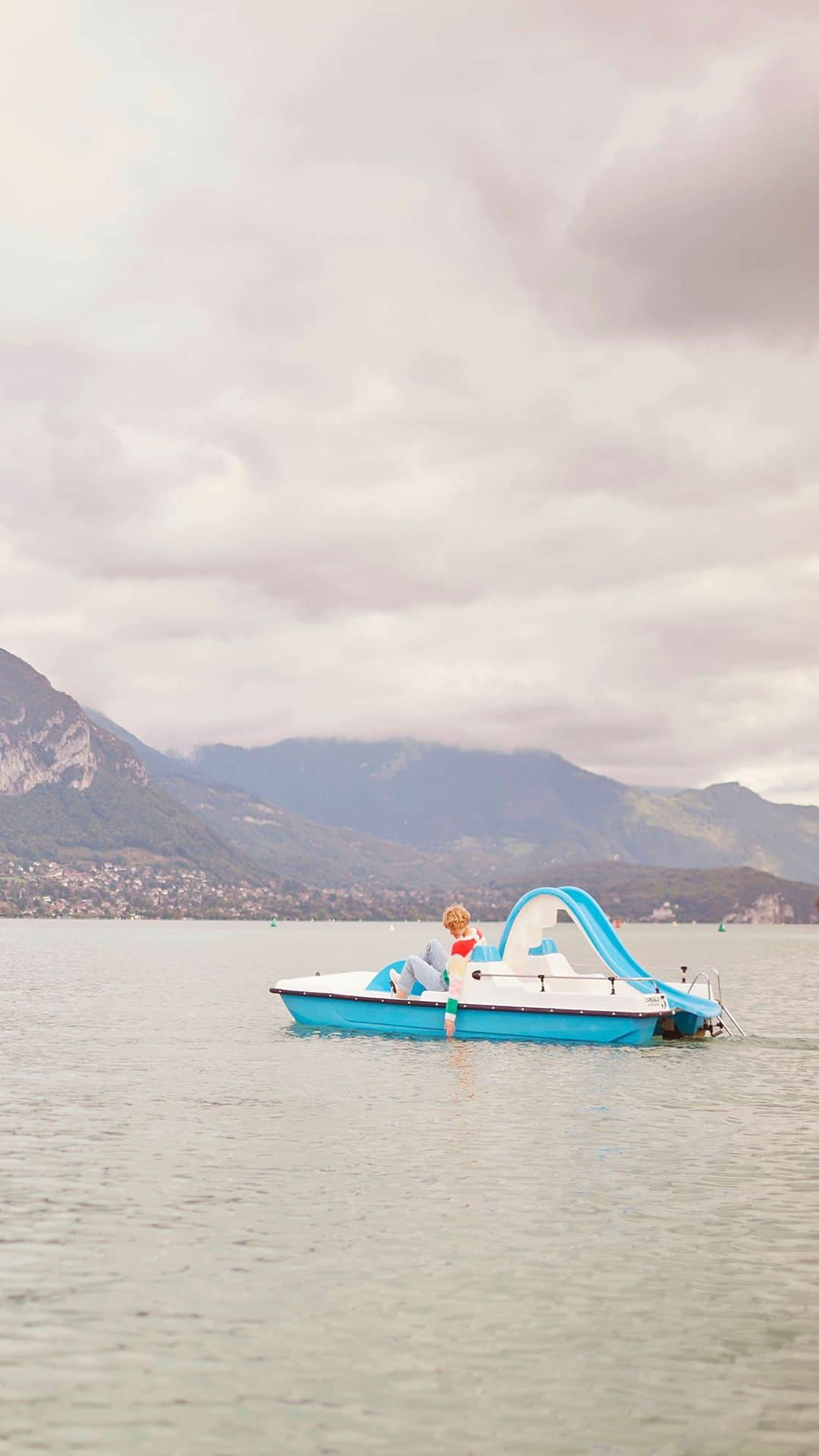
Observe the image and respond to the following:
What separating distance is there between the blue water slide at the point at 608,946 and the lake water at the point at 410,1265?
340 inches

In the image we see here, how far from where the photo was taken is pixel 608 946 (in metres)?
44.6

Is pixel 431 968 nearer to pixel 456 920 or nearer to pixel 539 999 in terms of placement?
pixel 539 999

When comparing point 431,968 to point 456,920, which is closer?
point 456,920

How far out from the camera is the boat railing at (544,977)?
43.6 m

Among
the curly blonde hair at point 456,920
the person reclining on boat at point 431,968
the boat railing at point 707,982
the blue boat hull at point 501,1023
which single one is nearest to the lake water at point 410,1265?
the curly blonde hair at point 456,920

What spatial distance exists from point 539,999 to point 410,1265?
27.9 m

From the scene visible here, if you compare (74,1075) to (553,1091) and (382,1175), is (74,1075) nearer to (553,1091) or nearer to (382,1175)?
(553,1091)

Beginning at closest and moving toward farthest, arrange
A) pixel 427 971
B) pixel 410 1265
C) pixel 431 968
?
pixel 410 1265, pixel 427 971, pixel 431 968

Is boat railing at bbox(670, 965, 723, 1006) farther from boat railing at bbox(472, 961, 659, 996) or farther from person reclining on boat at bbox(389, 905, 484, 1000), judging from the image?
person reclining on boat at bbox(389, 905, 484, 1000)

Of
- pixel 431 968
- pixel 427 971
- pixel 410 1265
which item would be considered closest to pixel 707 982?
pixel 431 968

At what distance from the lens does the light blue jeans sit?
1781 inches

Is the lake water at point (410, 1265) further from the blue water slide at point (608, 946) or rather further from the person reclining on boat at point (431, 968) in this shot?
the blue water slide at point (608, 946)

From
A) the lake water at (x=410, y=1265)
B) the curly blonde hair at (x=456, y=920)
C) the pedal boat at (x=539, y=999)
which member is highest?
the curly blonde hair at (x=456, y=920)

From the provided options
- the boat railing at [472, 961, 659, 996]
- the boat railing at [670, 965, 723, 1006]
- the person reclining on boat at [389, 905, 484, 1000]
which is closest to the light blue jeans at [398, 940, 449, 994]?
the person reclining on boat at [389, 905, 484, 1000]
